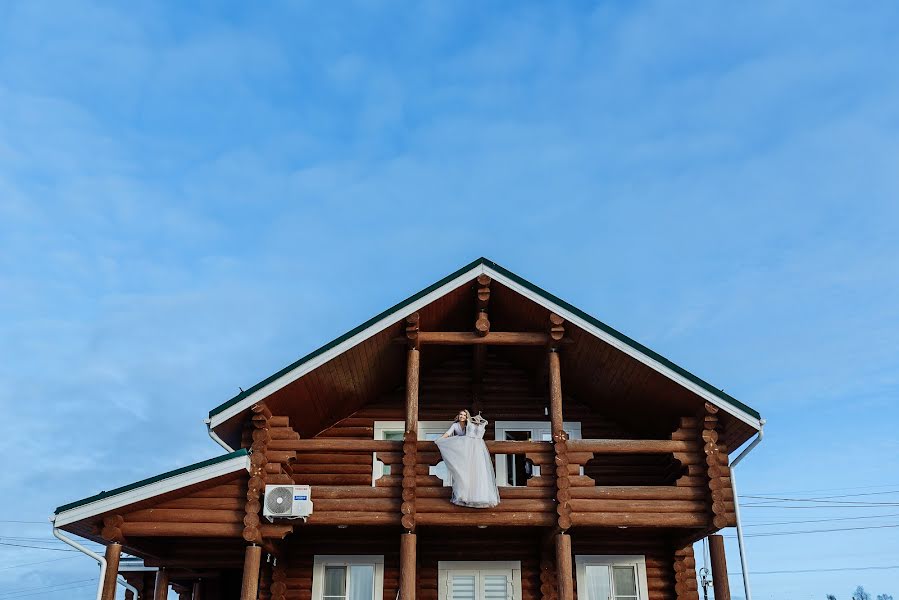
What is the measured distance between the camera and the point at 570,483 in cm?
1505

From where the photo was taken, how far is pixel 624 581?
1700cm

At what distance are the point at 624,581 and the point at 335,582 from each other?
5.99 metres

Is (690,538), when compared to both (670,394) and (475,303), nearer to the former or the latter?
(670,394)

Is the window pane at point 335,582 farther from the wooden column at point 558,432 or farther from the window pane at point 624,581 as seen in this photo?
the window pane at point 624,581

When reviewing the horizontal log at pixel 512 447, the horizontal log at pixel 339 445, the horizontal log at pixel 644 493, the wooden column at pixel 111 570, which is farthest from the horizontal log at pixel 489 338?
the wooden column at pixel 111 570

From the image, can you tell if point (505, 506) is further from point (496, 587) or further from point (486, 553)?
point (496, 587)

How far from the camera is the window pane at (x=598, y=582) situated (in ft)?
55.4

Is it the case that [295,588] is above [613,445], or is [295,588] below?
below

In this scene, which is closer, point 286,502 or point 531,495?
point 286,502

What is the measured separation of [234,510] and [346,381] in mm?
3458

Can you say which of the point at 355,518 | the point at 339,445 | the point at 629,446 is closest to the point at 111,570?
the point at 355,518

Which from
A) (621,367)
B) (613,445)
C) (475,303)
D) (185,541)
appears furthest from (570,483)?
(185,541)

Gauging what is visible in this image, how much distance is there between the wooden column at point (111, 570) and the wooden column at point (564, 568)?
7.79 meters

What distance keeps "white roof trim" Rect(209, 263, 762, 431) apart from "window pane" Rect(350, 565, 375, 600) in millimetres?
4397
